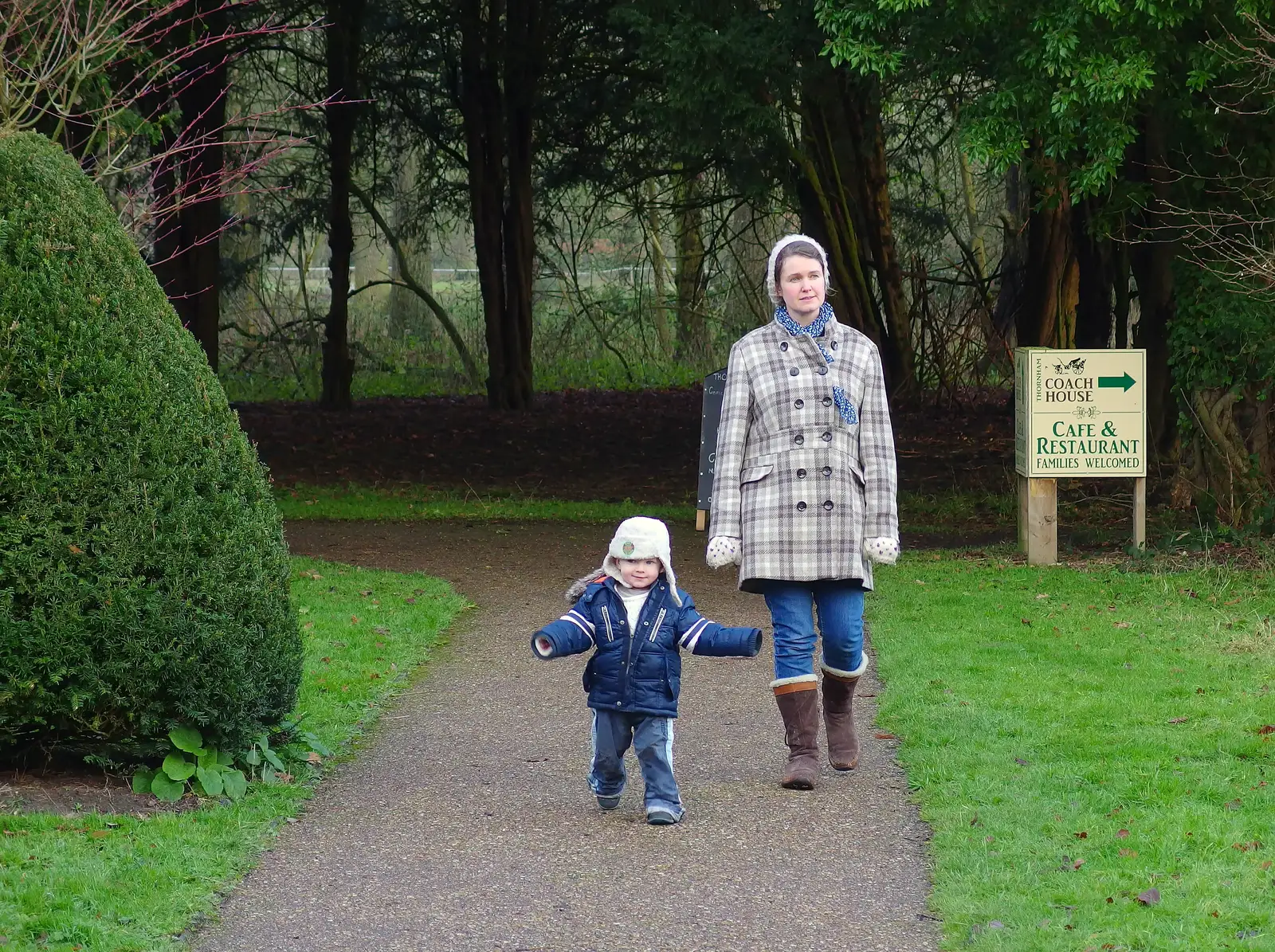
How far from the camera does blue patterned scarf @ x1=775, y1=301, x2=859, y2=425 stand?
517 centimetres

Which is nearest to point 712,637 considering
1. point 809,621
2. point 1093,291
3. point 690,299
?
point 809,621

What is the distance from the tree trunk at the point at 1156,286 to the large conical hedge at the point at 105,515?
724cm

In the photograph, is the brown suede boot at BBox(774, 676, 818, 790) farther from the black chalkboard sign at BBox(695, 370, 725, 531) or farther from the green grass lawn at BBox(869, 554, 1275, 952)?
the black chalkboard sign at BBox(695, 370, 725, 531)

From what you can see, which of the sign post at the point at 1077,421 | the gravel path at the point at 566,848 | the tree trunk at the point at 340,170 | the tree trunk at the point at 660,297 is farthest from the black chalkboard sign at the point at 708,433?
the tree trunk at the point at 660,297

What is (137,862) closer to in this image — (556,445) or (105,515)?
(105,515)

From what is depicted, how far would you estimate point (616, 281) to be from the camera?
1283 inches

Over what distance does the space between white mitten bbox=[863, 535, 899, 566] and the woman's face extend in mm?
816

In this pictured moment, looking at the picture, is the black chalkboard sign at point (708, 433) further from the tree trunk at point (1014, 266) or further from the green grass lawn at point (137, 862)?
the tree trunk at point (1014, 266)

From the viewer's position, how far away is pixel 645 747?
16.0 ft

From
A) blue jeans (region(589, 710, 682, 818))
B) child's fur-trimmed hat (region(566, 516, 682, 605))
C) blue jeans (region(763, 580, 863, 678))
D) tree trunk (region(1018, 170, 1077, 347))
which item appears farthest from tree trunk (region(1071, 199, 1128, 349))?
blue jeans (region(589, 710, 682, 818))

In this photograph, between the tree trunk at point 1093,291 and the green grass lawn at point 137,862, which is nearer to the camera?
the green grass lawn at point 137,862

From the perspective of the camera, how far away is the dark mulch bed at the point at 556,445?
15633 millimetres

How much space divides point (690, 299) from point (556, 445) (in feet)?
28.4

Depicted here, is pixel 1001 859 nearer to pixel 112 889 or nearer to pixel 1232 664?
pixel 112 889
